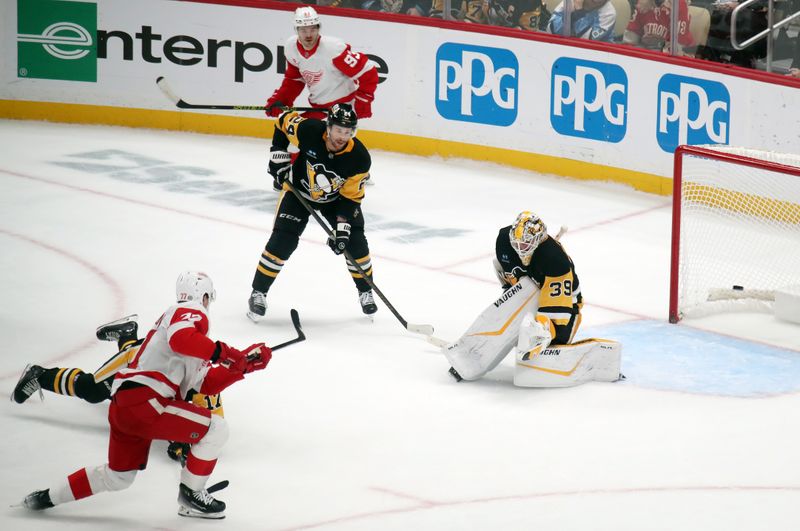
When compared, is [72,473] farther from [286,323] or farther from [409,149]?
[409,149]

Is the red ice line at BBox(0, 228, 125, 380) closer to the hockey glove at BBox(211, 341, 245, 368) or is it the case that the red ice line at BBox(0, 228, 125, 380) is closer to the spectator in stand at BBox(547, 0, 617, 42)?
the hockey glove at BBox(211, 341, 245, 368)

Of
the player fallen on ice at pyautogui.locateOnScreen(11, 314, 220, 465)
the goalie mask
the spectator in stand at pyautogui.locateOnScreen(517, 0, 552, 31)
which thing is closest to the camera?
the player fallen on ice at pyautogui.locateOnScreen(11, 314, 220, 465)

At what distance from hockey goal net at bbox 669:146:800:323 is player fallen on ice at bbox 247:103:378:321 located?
1.55 m

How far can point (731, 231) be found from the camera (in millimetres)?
7137

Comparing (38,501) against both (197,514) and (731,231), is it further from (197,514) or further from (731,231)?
(731,231)

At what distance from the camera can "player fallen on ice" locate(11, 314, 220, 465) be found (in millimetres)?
5055

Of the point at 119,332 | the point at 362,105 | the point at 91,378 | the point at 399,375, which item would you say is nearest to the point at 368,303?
the point at 399,375

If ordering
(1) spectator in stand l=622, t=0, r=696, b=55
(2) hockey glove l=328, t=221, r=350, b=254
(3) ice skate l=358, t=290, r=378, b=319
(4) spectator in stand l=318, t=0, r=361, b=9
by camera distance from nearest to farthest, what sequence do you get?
(2) hockey glove l=328, t=221, r=350, b=254
(3) ice skate l=358, t=290, r=378, b=319
(1) spectator in stand l=622, t=0, r=696, b=55
(4) spectator in stand l=318, t=0, r=361, b=9

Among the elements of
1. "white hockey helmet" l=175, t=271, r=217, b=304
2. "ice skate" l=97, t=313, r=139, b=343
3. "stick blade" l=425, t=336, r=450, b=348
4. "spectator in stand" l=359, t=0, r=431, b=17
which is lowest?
"stick blade" l=425, t=336, r=450, b=348

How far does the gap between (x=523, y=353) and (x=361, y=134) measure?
461cm

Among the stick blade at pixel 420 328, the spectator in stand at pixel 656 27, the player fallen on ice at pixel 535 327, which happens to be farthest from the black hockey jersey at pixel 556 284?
the spectator in stand at pixel 656 27

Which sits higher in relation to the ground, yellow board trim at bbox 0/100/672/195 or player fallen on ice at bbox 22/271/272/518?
yellow board trim at bbox 0/100/672/195

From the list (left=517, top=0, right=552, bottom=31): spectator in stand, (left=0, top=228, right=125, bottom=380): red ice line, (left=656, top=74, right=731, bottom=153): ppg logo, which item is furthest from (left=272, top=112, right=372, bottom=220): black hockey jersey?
(left=517, top=0, right=552, bottom=31): spectator in stand

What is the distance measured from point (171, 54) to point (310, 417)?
5.40 metres
